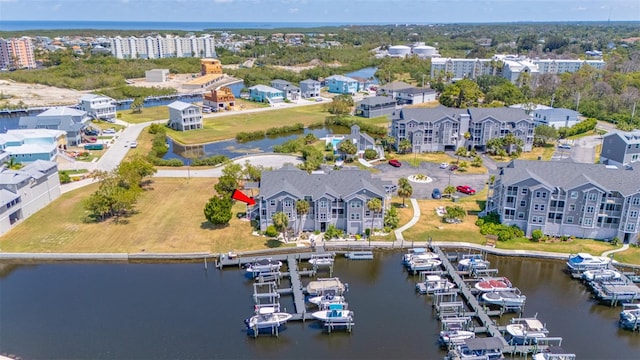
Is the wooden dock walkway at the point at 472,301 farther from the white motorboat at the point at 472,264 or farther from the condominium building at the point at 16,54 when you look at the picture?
the condominium building at the point at 16,54

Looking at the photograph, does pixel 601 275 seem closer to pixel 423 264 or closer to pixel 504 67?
pixel 423 264

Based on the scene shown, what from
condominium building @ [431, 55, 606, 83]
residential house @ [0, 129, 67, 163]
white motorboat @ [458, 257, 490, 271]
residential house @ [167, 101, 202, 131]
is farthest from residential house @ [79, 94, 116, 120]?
condominium building @ [431, 55, 606, 83]

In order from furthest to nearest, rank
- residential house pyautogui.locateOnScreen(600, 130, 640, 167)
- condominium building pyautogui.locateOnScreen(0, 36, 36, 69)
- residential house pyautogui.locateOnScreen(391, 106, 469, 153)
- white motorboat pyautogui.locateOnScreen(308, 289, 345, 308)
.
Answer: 1. condominium building pyautogui.locateOnScreen(0, 36, 36, 69)
2. residential house pyautogui.locateOnScreen(391, 106, 469, 153)
3. residential house pyautogui.locateOnScreen(600, 130, 640, 167)
4. white motorboat pyautogui.locateOnScreen(308, 289, 345, 308)

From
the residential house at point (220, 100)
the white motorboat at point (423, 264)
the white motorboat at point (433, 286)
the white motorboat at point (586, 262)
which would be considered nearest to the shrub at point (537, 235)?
the white motorboat at point (586, 262)

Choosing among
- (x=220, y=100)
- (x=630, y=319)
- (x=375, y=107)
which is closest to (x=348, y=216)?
(x=630, y=319)

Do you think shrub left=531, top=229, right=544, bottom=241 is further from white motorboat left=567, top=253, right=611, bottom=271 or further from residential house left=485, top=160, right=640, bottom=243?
white motorboat left=567, top=253, right=611, bottom=271

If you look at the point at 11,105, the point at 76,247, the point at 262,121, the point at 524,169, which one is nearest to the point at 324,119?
the point at 262,121
